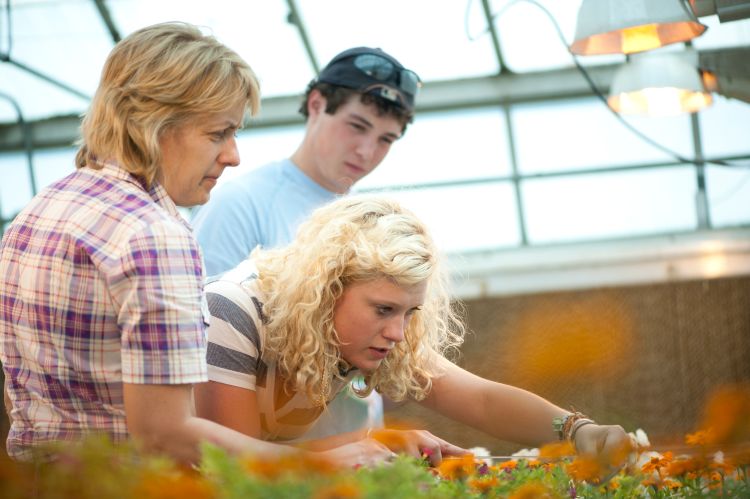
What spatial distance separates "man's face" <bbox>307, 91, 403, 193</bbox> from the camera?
234 centimetres

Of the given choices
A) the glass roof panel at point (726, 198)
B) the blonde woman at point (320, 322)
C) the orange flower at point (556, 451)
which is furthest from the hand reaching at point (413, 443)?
the glass roof panel at point (726, 198)

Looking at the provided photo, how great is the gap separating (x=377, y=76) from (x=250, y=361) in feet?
3.43

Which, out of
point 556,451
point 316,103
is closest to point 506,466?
point 556,451

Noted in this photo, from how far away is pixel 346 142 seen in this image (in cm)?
234

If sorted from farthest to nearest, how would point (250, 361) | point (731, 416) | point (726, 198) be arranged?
point (726, 198)
point (250, 361)
point (731, 416)

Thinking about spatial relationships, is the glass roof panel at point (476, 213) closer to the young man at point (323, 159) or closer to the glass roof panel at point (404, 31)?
the glass roof panel at point (404, 31)

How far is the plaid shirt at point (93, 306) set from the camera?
1.09 metres

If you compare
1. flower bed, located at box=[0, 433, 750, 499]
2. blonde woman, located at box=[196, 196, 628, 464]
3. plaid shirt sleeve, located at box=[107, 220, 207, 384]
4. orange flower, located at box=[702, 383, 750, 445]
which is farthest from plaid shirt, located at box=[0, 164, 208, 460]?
orange flower, located at box=[702, 383, 750, 445]

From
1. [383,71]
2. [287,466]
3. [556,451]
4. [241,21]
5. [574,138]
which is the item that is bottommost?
[556,451]

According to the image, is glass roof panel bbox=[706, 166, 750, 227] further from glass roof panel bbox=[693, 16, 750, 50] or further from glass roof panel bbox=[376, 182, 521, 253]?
glass roof panel bbox=[693, 16, 750, 50]

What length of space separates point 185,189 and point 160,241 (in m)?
0.19

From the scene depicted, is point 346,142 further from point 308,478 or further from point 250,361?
point 308,478

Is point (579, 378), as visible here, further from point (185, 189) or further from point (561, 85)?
point (185, 189)

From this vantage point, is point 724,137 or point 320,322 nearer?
point 320,322
